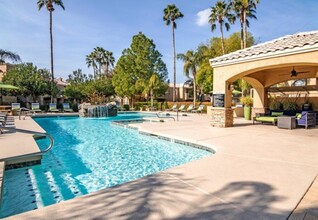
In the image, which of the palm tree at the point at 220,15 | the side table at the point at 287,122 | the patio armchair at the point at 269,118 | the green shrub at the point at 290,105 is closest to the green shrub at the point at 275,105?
the green shrub at the point at 290,105

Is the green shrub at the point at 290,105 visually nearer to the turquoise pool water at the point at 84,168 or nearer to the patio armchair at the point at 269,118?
the patio armchair at the point at 269,118

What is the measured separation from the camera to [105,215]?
Answer: 2783 millimetres

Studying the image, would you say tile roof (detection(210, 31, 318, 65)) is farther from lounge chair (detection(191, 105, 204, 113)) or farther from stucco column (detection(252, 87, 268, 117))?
lounge chair (detection(191, 105, 204, 113))

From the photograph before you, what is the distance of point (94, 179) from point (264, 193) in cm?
419

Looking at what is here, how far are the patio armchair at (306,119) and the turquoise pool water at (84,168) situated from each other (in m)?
7.21

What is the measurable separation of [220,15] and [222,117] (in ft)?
69.4

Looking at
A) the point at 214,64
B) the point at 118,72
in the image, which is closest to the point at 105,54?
the point at 118,72

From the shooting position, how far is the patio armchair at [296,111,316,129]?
36.8 feet

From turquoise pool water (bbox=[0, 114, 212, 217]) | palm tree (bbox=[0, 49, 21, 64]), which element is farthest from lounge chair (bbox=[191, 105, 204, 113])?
palm tree (bbox=[0, 49, 21, 64])

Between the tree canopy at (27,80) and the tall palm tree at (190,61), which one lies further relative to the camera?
the tall palm tree at (190,61)

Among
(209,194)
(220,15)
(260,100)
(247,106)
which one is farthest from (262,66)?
(220,15)

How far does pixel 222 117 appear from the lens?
12070 millimetres

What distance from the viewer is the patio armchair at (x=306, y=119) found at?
36.8ft

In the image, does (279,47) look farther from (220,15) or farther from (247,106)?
(220,15)
